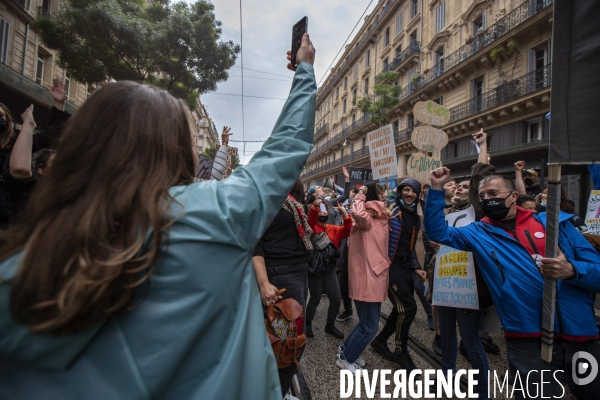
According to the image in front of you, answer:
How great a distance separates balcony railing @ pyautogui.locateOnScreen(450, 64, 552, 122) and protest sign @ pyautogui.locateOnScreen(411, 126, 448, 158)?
9769 mm

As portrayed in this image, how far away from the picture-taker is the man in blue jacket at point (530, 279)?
77.9 inches

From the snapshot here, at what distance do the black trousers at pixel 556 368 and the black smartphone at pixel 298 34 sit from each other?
2222 mm

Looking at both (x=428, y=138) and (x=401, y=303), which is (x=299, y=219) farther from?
(x=428, y=138)

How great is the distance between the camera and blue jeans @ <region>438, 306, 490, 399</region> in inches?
111

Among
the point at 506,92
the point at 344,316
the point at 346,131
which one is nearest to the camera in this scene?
the point at 344,316

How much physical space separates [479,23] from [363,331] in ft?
67.7

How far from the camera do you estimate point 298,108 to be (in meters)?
1.20

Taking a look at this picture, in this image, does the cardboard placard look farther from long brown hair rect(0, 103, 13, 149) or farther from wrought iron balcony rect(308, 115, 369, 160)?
wrought iron balcony rect(308, 115, 369, 160)

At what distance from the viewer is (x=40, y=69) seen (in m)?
14.3

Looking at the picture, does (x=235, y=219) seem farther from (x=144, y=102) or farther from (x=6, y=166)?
(x=6, y=166)

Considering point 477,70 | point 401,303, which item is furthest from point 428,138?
point 477,70

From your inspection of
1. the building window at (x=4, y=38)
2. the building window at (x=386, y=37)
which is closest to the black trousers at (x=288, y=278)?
the building window at (x=4, y=38)

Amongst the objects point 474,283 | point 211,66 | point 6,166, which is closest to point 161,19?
point 211,66

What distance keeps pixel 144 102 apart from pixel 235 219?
41cm
